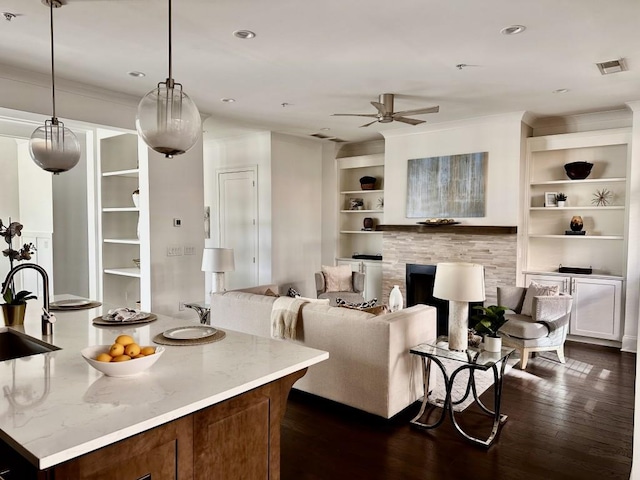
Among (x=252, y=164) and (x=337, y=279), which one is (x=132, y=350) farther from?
(x=252, y=164)

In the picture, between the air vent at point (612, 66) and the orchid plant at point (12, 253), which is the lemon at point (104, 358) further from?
the air vent at point (612, 66)

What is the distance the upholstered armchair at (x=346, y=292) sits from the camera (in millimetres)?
6219

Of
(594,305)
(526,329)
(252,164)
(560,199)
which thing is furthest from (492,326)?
(252,164)

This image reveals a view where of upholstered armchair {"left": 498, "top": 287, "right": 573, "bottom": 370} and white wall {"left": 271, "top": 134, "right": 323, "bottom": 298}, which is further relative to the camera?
white wall {"left": 271, "top": 134, "right": 323, "bottom": 298}

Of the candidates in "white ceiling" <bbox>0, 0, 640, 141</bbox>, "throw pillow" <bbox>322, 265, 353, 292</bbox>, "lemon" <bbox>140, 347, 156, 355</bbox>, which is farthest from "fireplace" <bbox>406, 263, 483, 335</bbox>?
"lemon" <bbox>140, 347, 156, 355</bbox>

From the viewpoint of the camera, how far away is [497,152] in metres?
5.63

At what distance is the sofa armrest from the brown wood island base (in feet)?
12.4

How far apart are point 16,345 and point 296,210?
5104 mm

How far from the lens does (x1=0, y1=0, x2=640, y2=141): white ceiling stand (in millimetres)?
2861

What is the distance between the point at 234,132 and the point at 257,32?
147 inches

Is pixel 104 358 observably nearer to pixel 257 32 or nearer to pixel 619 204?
pixel 257 32

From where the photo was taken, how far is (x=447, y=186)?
236 inches

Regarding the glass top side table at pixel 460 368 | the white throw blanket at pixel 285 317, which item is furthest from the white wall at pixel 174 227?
the glass top side table at pixel 460 368

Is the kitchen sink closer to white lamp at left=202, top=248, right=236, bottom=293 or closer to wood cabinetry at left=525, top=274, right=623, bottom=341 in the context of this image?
white lamp at left=202, top=248, right=236, bottom=293
